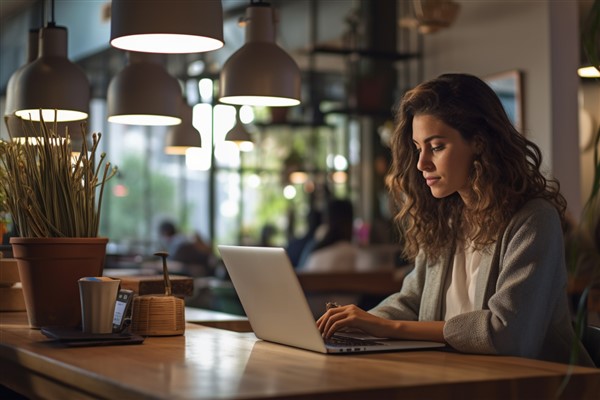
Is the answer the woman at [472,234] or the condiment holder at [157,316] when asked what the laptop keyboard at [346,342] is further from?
the condiment holder at [157,316]

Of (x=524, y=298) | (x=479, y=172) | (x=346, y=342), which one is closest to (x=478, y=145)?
(x=479, y=172)

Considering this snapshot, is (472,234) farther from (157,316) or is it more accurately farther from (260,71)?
(157,316)

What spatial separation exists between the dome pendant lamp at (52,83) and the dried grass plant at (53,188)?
25 cm

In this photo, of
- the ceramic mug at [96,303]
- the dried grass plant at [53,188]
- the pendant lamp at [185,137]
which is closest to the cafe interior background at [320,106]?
the pendant lamp at [185,137]

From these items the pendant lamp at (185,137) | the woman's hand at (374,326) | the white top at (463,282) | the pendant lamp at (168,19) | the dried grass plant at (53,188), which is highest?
the pendant lamp at (168,19)

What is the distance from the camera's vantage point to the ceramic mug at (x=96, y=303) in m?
2.39

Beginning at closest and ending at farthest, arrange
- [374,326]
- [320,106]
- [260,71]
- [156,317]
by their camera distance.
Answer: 1. [374,326]
2. [156,317]
3. [260,71]
4. [320,106]

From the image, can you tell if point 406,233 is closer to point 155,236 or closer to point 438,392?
point 438,392

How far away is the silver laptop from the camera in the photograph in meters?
2.11

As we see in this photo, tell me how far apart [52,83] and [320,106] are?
7.67m

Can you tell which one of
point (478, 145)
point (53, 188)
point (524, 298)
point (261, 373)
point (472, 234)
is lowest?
point (261, 373)

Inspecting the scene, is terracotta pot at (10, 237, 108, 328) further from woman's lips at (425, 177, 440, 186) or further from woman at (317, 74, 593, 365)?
woman's lips at (425, 177, 440, 186)

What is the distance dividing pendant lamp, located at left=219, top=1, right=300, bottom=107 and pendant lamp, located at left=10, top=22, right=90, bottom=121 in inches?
19.2

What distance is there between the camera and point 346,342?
7.34 ft
